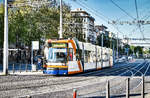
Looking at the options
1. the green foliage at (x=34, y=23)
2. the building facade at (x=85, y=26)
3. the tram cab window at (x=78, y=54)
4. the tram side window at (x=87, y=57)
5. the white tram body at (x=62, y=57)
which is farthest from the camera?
the building facade at (x=85, y=26)

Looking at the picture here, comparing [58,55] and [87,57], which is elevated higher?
[58,55]

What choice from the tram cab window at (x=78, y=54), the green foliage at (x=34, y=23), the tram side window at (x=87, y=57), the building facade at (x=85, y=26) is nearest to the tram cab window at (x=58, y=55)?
the tram cab window at (x=78, y=54)

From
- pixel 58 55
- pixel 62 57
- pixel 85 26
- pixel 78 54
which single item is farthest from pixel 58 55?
pixel 85 26

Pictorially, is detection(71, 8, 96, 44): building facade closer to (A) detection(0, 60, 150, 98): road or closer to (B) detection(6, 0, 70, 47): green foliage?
(B) detection(6, 0, 70, 47): green foliage

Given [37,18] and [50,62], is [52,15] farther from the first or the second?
[50,62]

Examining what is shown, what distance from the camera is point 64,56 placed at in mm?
19641

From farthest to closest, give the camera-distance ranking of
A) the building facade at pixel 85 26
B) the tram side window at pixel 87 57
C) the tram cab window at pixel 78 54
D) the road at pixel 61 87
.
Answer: the building facade at pixel 85 26
the tram side window at pixel 87 57
the tram cab window at pixel 78 54
the road at pixel 61 87

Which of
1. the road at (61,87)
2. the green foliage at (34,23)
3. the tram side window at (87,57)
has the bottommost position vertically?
the road at (61,87)

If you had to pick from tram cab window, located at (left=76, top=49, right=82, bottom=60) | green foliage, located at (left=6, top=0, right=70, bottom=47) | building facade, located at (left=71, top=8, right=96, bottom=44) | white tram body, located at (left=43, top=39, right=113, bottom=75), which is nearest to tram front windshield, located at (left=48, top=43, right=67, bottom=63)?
white tram body, located at (left=43, top=39, right=113, bottom=75)

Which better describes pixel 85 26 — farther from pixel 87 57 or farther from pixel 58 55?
pixel 58 55

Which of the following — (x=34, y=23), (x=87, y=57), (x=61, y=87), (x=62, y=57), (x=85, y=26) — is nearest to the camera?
(x=61, y=87)

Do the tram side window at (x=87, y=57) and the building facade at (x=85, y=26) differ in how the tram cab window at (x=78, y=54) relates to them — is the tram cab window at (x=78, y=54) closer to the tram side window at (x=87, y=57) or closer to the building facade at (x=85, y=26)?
the tram side window at (x=87, y=57)

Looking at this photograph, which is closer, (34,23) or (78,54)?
(78,54)

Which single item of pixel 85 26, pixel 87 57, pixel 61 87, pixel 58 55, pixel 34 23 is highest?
pixel 85 26
